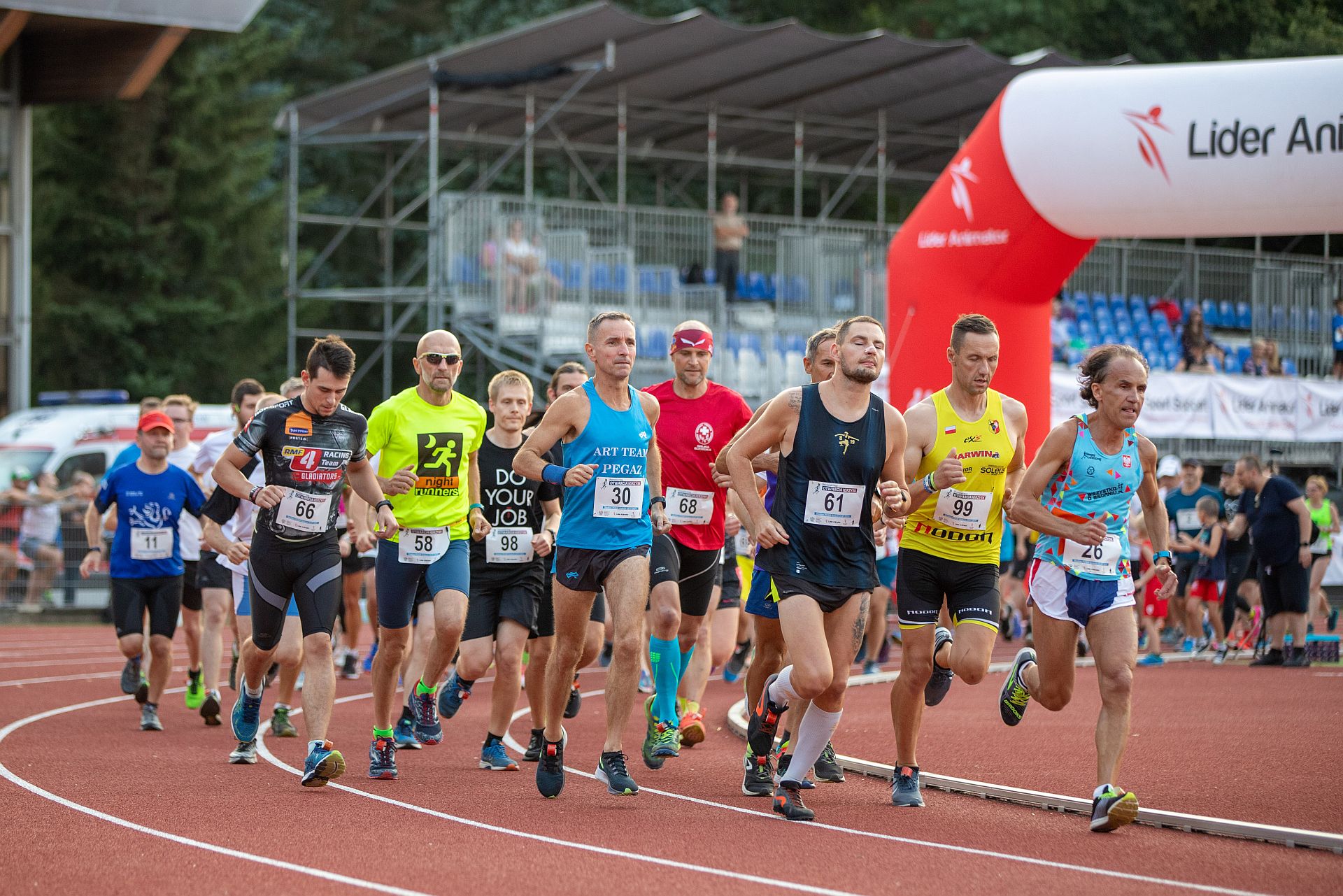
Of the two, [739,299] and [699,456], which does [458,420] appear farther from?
[739,299]

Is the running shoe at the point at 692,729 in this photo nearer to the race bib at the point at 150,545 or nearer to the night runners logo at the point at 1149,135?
the race bib at the point at 150,545

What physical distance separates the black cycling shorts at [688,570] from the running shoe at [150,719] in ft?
12.6

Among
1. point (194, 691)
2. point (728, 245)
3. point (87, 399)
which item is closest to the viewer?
point (194, 691)

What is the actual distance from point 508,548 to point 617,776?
1.90 metres

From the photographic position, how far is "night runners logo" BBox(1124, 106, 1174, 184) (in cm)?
1415

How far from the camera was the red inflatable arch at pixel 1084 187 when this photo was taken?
1347 centimetres

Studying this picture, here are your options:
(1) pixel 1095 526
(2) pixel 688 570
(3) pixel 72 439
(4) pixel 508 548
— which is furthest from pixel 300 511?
(3) pixel 72 439

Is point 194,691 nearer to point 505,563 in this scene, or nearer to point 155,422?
point 155,422

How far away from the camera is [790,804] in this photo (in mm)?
7652

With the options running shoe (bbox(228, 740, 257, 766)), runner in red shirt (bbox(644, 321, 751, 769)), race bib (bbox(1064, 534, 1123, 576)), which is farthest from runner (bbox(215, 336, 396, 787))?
race bib (bbox(1064, 534, 1123, 576))

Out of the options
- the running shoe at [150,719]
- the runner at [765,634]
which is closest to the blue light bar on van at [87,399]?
the running shoe at [150,719]

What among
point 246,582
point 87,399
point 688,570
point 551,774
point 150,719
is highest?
point 87,399

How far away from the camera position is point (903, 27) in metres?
40.7

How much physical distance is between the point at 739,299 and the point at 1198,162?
12.2 m
